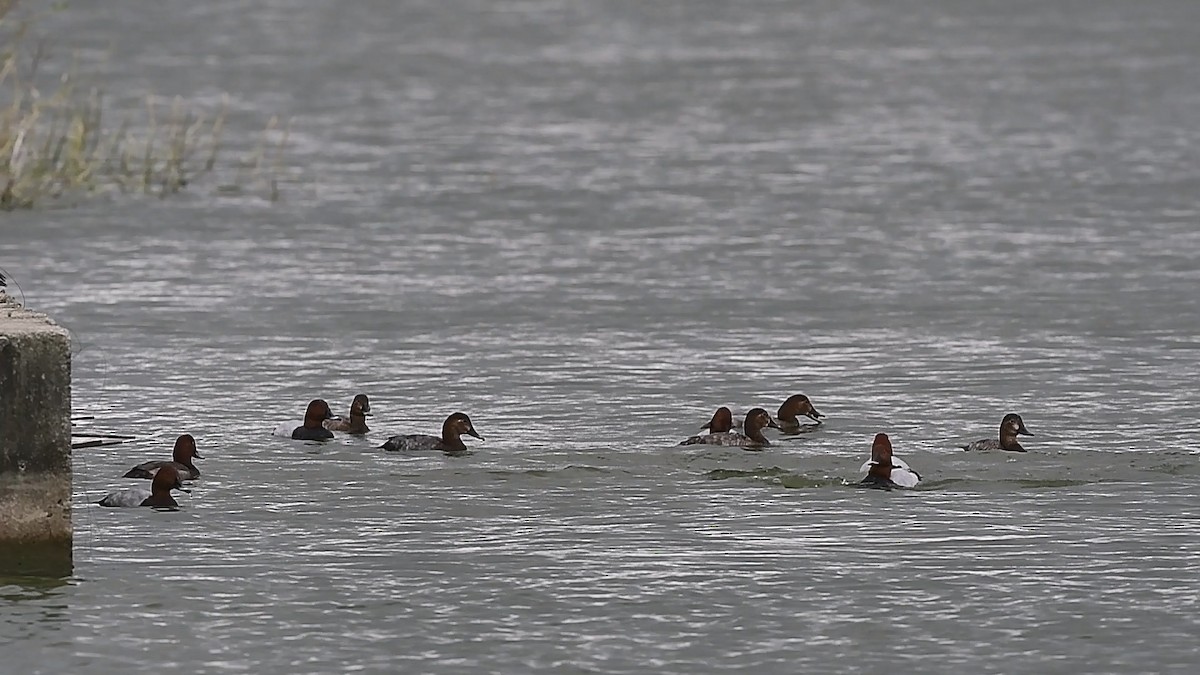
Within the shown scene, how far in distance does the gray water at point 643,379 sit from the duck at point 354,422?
0.25 m

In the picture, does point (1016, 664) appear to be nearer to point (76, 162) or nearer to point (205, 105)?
point (76, 162)

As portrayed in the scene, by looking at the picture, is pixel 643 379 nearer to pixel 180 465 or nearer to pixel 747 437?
pixel 747 437

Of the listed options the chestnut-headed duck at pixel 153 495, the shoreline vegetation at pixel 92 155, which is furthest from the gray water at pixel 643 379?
the shoreline vegetation at pixel 92 155

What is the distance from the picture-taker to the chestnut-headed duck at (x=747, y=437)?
1384 centimetres

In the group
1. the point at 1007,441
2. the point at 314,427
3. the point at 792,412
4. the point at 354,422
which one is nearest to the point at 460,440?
the point at 354,422

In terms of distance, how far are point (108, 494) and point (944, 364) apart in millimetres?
6488

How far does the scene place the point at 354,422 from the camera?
1431cm

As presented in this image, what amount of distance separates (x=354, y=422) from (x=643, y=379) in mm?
2743

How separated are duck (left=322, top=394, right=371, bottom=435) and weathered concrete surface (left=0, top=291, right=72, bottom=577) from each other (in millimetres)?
3454

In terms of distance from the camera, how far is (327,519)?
12.3 m

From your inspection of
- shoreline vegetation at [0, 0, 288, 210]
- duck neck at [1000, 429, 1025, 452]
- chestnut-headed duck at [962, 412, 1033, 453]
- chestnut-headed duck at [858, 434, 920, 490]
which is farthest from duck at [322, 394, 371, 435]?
shoreline vegetation at [0, 0, 288, 210]

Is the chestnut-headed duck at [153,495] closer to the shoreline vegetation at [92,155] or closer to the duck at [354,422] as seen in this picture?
the duck at [354,422]

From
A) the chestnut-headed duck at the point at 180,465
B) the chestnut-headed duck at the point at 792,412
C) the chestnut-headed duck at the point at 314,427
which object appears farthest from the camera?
the chestnut-headed duck at the point at 792,412

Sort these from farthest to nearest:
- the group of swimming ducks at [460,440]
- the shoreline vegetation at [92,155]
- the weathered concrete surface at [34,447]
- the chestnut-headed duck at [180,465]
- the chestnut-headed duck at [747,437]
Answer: the shoreline vegetation at [92,155] → the chestnut-headed duck at [747,437] → the chestnut-headed duck at [180,465] → the group of swimming ducks at [460,440] → the weathered concrete surface at [34,447]
